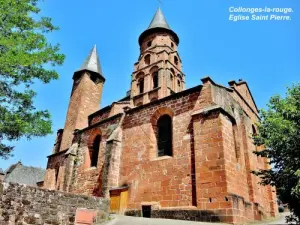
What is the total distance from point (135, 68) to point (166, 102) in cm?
1738

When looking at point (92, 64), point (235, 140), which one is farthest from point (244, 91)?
point (92, 64)

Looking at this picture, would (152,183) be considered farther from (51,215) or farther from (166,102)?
(51,215)

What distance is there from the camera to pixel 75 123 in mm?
21438

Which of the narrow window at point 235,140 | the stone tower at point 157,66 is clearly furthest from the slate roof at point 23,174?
the narrow window at point 235,140

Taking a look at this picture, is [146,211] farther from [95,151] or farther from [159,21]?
[159,21]

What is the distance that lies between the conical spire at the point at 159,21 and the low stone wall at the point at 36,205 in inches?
975

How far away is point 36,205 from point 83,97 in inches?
668

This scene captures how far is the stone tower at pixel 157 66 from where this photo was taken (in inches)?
1002

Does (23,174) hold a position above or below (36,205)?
above

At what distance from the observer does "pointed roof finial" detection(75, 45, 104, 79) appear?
25.4 m

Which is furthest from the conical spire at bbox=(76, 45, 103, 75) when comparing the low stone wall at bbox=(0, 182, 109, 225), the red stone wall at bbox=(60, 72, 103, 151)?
the low stone wall at bbox=(0, 182, 109, 225)

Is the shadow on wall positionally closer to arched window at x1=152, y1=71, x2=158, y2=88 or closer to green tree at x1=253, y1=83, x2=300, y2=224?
green tree at x1=253, y1=83, x2=300, y2=224

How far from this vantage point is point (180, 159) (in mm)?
10797

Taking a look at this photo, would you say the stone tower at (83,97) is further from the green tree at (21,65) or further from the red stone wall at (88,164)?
the green tree at (21,65)
